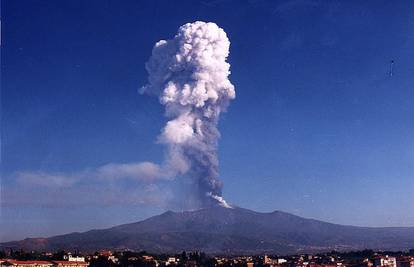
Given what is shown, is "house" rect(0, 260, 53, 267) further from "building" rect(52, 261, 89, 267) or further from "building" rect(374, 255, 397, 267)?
"building" rect(374, 255, 397, 267)

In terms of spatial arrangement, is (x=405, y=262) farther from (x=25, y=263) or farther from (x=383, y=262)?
(x=25, y=263)

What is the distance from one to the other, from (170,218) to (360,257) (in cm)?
9755

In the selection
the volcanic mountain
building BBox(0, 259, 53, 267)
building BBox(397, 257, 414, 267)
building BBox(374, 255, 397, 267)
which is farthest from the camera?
the volcanic mountain

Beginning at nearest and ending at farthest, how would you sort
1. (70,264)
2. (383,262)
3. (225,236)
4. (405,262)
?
(70,264) < (383,262) < (405,262) < (225,236)

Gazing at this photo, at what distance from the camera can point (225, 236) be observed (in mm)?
121812

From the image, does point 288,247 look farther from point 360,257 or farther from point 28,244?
point 360,257

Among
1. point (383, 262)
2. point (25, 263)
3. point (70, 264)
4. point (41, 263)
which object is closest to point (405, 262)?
point (383, 262)

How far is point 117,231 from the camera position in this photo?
134875mm

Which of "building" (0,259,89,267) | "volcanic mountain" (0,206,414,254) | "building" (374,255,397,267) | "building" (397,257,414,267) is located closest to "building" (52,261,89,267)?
"building" (0,259,89,267)

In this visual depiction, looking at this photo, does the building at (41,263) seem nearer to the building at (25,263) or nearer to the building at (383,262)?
the building at (25,263)

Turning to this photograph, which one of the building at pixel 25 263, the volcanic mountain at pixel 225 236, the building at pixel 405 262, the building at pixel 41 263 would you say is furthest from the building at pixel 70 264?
the volcanic mountain at pixel 225 236

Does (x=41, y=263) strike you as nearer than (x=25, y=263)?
No

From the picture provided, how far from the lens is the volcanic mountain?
106812 mm

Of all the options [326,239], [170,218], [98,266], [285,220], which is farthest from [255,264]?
[285,220]
